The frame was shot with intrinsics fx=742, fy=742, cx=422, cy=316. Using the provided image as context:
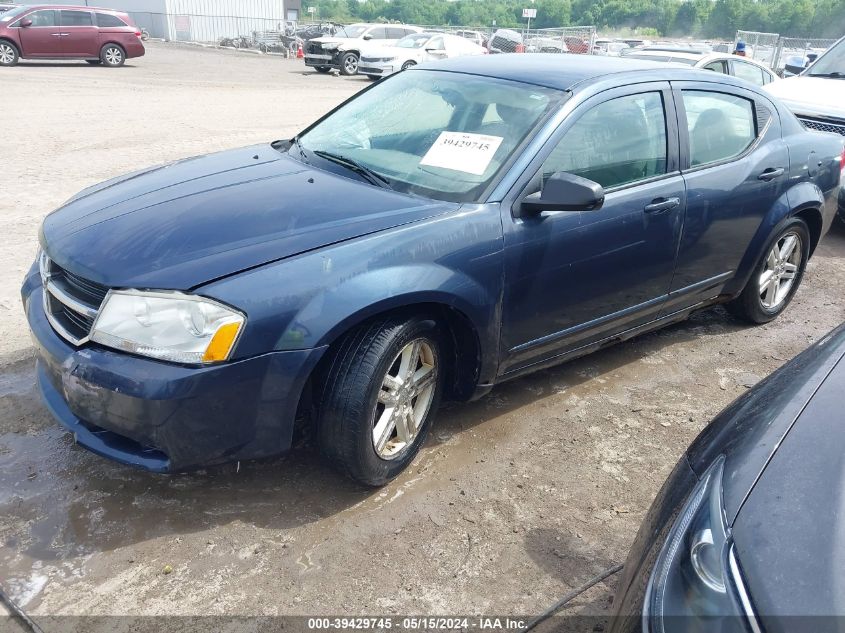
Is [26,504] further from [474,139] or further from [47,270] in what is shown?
[474,139]

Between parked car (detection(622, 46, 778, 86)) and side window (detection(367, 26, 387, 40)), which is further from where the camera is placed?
side window (detection(367, 26, 387, 40))

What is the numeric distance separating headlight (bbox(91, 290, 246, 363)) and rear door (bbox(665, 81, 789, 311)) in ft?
8.23

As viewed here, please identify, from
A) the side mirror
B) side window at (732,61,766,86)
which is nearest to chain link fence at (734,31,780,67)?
side window at (732,61,766,86)

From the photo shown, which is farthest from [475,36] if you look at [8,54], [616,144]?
[616,144]

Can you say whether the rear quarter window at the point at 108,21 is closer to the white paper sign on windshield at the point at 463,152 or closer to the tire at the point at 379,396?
the white paper sign on windshield at the point at 463,152

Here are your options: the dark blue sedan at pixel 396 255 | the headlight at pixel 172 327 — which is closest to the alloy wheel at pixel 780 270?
the dark blue sedan at pixel 396 255

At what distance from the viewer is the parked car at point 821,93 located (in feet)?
23.8

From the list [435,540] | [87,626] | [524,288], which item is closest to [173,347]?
[87,626]

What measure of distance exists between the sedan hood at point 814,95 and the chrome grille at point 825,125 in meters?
0.06

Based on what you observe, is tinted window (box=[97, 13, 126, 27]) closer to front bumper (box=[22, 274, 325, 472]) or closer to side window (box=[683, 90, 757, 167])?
side window (box=[683, 90, 757, 167])

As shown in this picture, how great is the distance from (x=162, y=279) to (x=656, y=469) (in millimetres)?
2261

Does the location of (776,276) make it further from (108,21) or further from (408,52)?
(108,21)

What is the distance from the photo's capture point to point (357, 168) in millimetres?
3463

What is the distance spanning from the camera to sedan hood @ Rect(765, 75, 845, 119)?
289 inches
